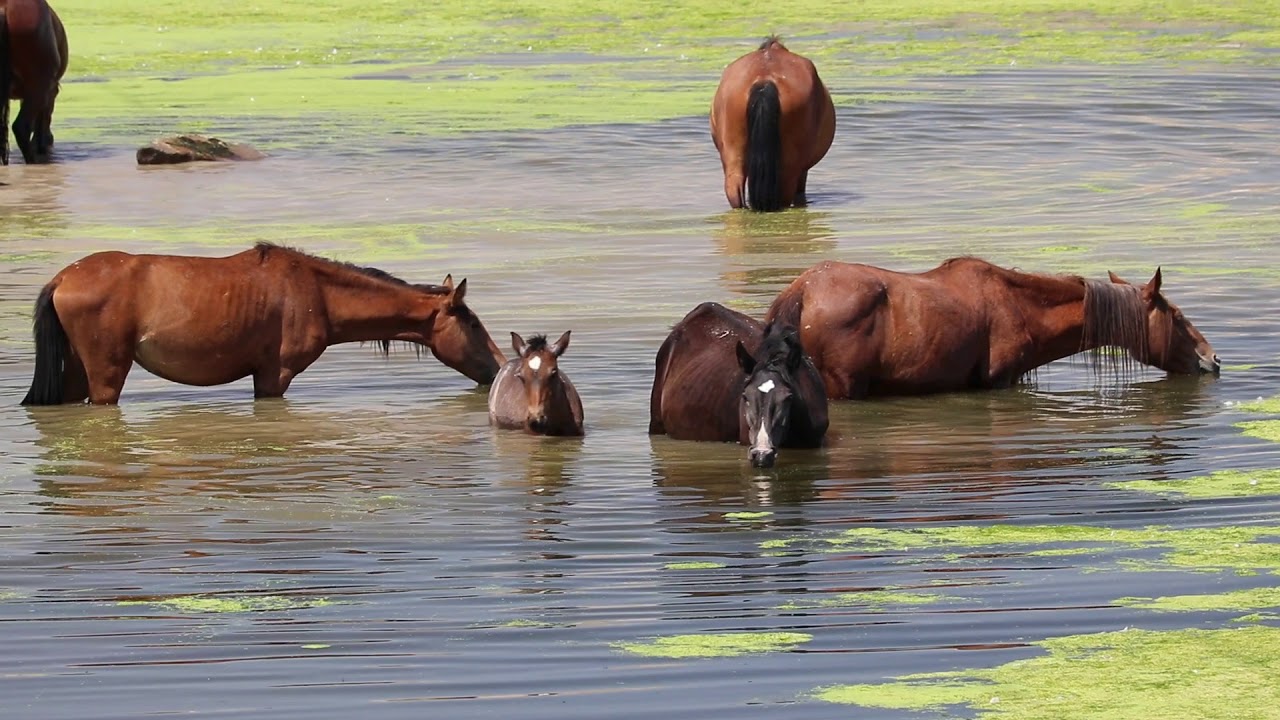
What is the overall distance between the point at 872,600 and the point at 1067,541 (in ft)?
3.79

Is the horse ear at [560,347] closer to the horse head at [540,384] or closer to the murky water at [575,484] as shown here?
the horse head at [540,384]

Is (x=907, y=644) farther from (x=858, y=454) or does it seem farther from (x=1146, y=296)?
(x=1146, y=296)

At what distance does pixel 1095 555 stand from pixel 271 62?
2649cm

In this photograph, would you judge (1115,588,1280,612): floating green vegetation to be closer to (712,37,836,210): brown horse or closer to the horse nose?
the horse nose

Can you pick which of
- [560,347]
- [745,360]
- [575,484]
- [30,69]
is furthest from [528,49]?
[575,484]

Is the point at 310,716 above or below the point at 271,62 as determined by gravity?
below

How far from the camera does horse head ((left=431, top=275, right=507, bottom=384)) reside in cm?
1195

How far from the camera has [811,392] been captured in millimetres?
9969

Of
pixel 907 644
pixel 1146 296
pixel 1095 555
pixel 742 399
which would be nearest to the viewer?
pixel 907 644

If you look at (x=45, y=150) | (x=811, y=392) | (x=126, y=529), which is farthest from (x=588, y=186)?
(x=126, y=529)

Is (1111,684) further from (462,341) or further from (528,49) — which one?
(528,49)

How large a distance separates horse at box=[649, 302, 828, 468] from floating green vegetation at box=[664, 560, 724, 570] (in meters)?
1.73

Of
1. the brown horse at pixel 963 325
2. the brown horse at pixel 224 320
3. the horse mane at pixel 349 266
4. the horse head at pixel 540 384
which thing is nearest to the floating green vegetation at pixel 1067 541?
the horse head at pixel 540 384

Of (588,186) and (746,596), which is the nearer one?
(746,596)
